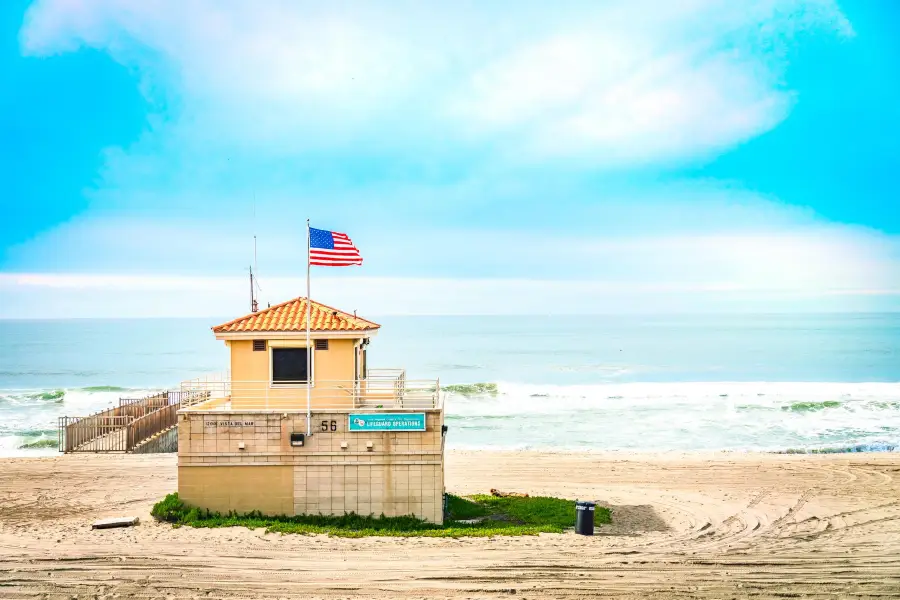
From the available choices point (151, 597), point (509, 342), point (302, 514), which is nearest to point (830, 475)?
point (302, 514)

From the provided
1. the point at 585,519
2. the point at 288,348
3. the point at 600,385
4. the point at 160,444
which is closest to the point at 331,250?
the point at 288,348

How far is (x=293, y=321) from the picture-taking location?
17.8m

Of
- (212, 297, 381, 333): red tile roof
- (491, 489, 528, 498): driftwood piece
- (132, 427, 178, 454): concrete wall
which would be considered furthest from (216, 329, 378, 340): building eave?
(132, 427, 178, 454): concrete wall

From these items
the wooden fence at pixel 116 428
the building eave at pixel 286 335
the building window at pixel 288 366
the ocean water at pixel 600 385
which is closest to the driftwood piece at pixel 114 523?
the building window at pixel 288 366

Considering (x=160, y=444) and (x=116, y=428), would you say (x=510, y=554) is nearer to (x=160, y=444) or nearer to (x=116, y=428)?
(x=160, y=444)

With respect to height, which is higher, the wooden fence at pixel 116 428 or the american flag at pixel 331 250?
the american flag at pixel 331 250

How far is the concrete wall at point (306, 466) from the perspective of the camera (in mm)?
16656

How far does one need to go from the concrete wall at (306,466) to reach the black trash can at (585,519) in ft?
10.5

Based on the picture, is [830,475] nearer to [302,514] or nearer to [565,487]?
[565,487]

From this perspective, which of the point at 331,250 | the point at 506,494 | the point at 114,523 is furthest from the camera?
the point at 506,494

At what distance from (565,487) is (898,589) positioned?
11.8 m

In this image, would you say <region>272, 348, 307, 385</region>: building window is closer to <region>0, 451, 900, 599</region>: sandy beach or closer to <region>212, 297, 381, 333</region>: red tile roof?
<region>212, 297, 381, 333</region>: red tile roof

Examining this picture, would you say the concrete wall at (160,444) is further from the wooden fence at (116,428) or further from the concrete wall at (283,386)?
the concrete wall at (283,386)

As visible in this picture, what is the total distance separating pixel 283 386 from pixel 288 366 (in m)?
0.48
